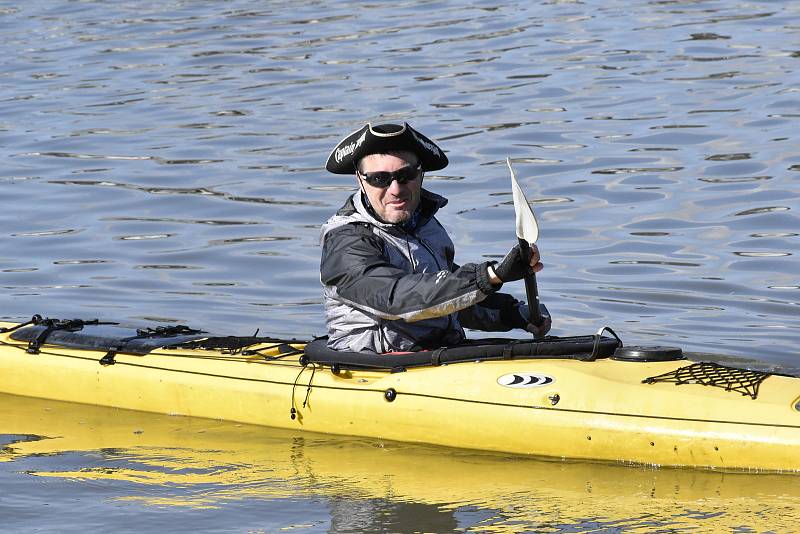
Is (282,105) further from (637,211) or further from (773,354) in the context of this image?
(773,354)

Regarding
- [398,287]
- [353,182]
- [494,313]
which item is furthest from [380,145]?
[353,182]

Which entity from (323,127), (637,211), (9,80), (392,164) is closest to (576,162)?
(637,211)

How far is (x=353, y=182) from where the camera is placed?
535 inches

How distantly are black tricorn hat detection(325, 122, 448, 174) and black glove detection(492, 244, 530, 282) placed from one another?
0.77 metres

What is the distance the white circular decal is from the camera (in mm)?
6367

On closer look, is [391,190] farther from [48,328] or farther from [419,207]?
[48,328]

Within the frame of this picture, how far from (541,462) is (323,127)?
9.99 m

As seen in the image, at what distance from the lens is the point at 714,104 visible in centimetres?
1566

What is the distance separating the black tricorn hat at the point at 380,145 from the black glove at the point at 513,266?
771 millimetres

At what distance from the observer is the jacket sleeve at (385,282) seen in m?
6.13

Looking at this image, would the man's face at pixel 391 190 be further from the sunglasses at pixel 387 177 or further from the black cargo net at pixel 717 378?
the black cargo net at pixel 717 378

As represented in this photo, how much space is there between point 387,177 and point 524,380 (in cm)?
105

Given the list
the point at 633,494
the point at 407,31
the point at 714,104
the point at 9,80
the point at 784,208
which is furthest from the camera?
the point at 407,31

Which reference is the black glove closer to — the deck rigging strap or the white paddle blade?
the white paddle blade
